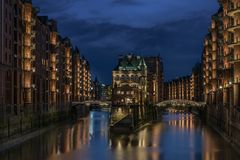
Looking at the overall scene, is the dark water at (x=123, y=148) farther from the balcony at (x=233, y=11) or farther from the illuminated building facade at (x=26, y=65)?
the balcony at (x=233, y=11)

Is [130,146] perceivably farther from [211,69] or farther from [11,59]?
[211,69]

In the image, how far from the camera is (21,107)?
106688 millimetres

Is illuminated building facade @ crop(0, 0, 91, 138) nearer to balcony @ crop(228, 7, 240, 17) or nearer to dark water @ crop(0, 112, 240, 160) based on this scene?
dark water @ crop(0, 112, 240, 160)

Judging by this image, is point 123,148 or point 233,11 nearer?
point 123,148

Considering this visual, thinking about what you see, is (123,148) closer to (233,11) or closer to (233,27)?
(233,27)

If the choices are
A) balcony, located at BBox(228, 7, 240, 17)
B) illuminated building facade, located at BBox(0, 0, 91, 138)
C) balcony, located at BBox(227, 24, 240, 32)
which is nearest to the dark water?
illuminated building facade, located at BBox(0, 0, 91, 138)

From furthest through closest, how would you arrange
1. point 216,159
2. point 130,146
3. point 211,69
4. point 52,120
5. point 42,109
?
point 211,69
point 52,120
point 42,109
point 130,146
point 216,159

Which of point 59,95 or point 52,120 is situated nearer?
point 52,120

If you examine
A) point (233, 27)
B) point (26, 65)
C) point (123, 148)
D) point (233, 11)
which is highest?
point (233, 11)

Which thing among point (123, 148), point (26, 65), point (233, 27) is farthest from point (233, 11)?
point (26, 65)

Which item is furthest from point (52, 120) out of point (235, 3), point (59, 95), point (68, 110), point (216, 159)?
point (216, 159)

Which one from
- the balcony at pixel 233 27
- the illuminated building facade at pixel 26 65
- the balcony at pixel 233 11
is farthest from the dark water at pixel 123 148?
the balcony at pixel 233 11

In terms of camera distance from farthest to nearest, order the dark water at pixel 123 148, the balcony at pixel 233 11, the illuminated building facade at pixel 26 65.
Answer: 1. the illuminated building facade at pixel 26 65
2. the balcony at pixel 233 11
3. the dark water at pixel 123 148

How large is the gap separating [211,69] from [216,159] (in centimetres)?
8989
